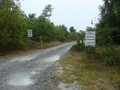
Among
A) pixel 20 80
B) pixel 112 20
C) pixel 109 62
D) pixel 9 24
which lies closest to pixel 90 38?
pixel 109 62

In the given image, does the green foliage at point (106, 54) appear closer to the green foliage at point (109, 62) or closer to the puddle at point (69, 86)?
the green foliage at point (109, 62)

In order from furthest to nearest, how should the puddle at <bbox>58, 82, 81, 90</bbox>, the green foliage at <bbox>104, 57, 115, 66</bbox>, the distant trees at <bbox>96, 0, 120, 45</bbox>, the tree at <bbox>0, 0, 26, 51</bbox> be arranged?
the distant trees at <bbox>96, 0, 120, 45</bbox>, the tree at <bbox>0, 0, 26, 51</bbox>, the green foliage at <bbox>104, 57, 115, 66</bbox>, the puddle at <bbox>58, 82, 81, 90</bbox>

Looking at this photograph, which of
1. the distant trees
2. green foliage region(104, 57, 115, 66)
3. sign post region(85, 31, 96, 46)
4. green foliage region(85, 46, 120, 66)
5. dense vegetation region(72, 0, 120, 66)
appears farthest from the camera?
the distant trees

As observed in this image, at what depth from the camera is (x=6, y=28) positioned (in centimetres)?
1573

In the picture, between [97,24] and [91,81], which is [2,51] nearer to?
[97,24]

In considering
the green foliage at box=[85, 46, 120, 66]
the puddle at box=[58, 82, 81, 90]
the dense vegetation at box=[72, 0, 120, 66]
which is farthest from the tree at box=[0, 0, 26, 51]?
the puddle at box=[58, 82, 81, 90]

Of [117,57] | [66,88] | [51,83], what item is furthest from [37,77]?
[117,57]

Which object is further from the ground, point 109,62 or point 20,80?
point 109,62

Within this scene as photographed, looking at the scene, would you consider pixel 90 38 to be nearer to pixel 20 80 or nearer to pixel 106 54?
pixel 106 54

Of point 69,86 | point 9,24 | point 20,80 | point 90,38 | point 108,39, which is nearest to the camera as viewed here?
point 69,86

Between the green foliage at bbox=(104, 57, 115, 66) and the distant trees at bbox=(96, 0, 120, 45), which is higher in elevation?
the distant trees at bbox=(96, 0, 120, 45)

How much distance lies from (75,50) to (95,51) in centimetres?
592

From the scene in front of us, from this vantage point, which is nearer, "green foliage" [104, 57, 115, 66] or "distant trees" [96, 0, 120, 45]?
"green foliage" [104, 57, 115, 66]

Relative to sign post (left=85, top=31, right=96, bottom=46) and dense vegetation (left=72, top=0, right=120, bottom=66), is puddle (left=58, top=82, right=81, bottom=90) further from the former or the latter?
sign post (left=85, top=31, right=96, bottom=46)
